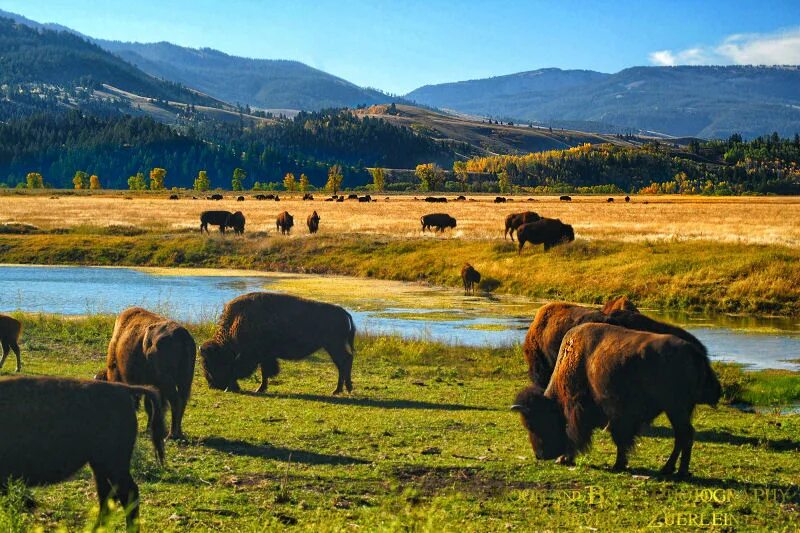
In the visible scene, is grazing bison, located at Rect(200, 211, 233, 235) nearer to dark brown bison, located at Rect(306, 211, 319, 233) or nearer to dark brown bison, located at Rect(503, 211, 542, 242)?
dark brown bison, located at Rect(306, 211, 319, 233)

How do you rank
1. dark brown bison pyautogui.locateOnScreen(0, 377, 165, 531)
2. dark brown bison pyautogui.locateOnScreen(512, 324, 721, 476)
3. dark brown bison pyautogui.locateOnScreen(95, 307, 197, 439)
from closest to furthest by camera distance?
dark brown bison pyautogui.locateOnScreen(0, 377, 165, 531), dark brown bison pyautogui.locateOnScreen(512, 324, 721, 476), dark brown bison pyautogui.locateOnScreen(95, 307, 197, 439)

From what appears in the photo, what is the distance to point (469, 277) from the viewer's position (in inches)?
1556

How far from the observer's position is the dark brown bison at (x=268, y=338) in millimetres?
16734

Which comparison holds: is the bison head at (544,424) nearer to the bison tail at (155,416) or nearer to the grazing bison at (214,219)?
the bison tail at (155,416)

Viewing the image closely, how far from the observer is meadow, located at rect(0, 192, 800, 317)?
35.2 meters

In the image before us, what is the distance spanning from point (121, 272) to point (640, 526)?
4119 centimetres

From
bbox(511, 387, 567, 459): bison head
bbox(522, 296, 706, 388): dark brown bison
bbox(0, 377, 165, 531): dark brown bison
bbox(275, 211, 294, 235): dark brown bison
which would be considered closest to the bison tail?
bbox(0, 377, 165, 531): dark brown bison

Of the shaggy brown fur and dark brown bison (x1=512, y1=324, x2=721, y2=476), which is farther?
the shaggy brown fur

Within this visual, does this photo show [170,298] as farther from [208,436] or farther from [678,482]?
[678,482]

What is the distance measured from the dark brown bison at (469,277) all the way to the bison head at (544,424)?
91.7 feet

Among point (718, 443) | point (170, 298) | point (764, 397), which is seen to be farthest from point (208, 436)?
point (170, 298)

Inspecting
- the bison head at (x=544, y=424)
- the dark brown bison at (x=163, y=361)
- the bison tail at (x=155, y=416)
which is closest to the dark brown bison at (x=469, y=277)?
the dark brown bison at (x=163, y=361)

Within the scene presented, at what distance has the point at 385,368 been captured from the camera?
20.5 m

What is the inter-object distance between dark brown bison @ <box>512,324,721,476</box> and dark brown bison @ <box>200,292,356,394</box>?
6.00 m
